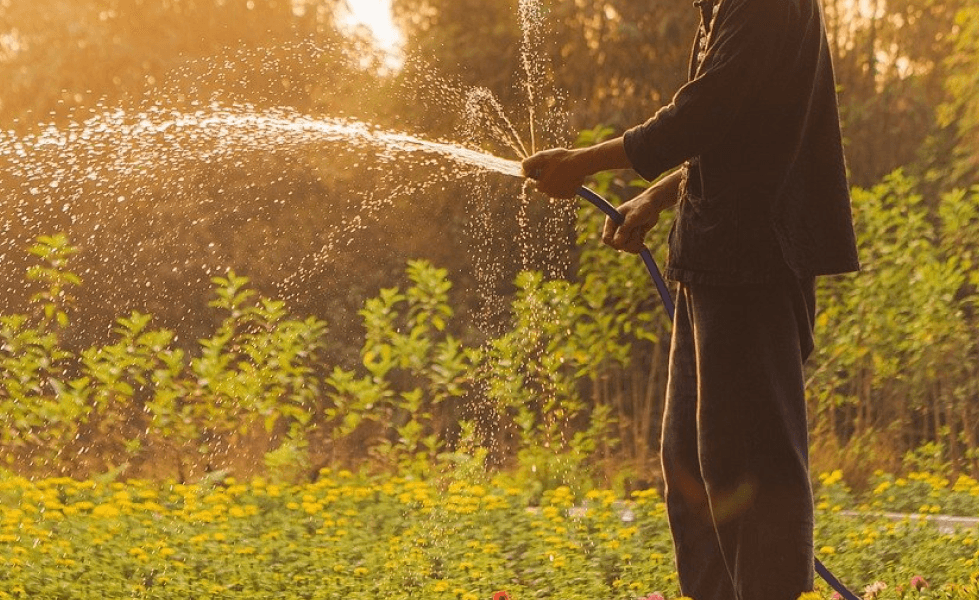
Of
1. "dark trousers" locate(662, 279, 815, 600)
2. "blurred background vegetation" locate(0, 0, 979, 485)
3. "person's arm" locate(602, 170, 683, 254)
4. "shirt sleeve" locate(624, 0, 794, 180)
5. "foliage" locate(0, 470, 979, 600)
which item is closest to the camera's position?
"shirt sleeve" locate(624, 0, 794, 180)

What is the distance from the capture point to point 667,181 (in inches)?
124

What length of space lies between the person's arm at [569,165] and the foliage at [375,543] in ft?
5.47

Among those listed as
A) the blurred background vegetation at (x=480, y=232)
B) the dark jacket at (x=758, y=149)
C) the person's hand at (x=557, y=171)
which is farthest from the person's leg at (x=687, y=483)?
the blurred background vegetation at (x=480, y=232)

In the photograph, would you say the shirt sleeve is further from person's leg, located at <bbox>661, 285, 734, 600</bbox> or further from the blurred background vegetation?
the blurred background vegetation

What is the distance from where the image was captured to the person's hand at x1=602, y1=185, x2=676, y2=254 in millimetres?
3133

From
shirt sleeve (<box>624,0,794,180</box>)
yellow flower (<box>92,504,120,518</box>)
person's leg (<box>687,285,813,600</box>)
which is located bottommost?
yellow flower (<box>92,504,120,518</box>)

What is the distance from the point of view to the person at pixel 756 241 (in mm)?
2707

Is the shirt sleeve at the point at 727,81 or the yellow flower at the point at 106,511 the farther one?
the yellow flower at the point at 106,511

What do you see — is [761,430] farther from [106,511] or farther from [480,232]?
[480,232]

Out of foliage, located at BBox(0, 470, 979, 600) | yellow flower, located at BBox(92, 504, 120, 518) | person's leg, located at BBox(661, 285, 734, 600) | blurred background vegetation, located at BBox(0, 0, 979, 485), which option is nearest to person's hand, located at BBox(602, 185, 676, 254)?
person's leg, located at BBox(661, 285, 734, 600)

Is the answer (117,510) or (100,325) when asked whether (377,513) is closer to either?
(117,510)

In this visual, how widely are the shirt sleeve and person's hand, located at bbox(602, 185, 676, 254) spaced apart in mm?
388

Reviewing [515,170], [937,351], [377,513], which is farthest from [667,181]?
[937,351]

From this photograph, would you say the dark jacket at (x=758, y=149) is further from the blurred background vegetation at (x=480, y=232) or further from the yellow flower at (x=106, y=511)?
the blurred background vegetation at (x=480, y=232)
